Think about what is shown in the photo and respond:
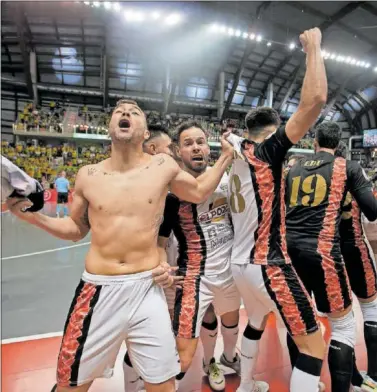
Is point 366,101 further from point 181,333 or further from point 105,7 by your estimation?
point 181,333

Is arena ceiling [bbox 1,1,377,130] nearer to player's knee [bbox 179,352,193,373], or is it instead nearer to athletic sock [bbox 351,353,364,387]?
player's knee [bbox 179,352,193,373]

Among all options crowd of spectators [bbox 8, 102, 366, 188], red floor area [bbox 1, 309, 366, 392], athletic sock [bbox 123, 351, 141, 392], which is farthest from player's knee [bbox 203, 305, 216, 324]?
crowd of spectators [bbox 8, 102, 366, 188]

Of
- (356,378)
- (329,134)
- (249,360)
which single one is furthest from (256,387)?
(329,134)

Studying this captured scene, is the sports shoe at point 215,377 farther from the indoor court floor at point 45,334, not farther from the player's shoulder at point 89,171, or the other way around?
the player's shoulder at point 89,171

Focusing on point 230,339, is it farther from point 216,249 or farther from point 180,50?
point 180,50

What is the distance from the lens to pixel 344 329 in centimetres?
215

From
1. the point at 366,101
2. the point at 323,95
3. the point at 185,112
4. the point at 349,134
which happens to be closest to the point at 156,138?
the point at 323,95

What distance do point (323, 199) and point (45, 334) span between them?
280cm

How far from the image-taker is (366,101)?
25.8 meters

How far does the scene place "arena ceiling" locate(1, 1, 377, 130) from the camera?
16062 millimetres

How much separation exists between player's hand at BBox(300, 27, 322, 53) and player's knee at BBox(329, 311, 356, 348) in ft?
5.21

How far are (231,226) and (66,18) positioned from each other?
1766 centimetres

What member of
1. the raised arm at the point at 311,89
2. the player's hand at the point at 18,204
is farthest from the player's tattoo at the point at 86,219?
the raised arm at the point at 311,89

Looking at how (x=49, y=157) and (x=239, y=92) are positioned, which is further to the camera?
(x=239, y=92)
